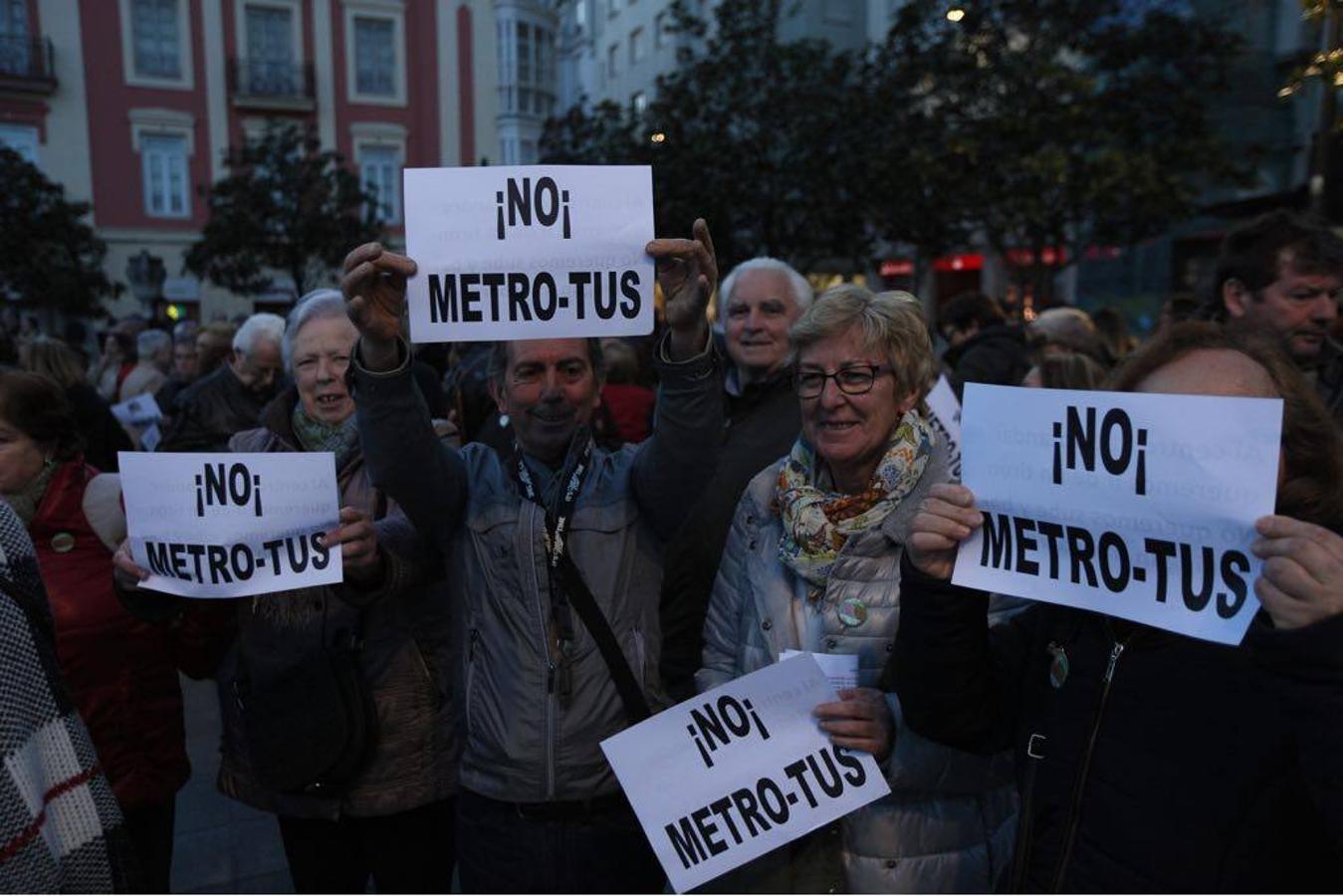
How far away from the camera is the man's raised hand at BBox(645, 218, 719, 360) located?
1.92 metres

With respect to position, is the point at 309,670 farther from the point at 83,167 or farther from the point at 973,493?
the point at 83,167

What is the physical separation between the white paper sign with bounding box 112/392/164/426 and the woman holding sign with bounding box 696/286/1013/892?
5.58m

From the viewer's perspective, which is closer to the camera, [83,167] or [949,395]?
[949,395]

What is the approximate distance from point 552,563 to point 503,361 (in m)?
0.51

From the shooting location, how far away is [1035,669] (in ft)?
5.42

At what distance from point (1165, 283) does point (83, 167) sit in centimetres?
2741

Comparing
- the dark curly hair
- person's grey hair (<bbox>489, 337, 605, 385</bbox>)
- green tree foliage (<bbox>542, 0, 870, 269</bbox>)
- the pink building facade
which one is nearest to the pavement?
the dark curly hair

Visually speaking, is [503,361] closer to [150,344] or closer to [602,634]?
[602,634]

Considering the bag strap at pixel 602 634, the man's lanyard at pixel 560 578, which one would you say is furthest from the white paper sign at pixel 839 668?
the man's lanyard at pixel 560 578

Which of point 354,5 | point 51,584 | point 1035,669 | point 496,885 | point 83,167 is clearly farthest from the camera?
point 354,5

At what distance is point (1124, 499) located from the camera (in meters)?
1.40

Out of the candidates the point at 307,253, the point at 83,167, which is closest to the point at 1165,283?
the point at 307,253

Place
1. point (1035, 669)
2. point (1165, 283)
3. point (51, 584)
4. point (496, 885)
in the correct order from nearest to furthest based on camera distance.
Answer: point (1035, 669), point (496, 885), point (51, 584), point (1165, 283)

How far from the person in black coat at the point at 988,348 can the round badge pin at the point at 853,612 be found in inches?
124
